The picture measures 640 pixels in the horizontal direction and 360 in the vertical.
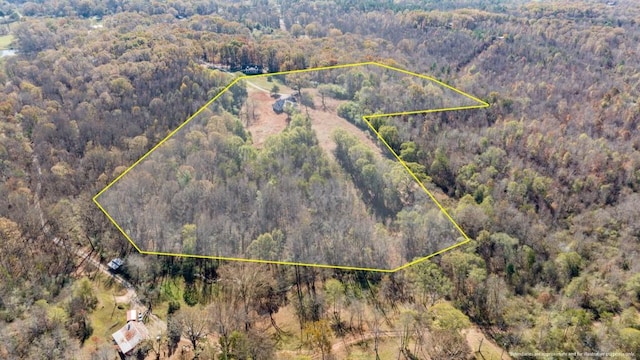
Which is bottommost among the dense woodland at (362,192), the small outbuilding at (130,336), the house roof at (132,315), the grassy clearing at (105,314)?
the grassy clearing at (105,314)

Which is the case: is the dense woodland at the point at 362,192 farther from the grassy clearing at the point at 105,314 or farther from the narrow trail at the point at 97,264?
the grassy clearing at the point at 105,314

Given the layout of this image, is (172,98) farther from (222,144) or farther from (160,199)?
(160,199)

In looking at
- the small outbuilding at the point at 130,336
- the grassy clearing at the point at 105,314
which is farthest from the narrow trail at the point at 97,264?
the small outbuilding at the point at 130,336

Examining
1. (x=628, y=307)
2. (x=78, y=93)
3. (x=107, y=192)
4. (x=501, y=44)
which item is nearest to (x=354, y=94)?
(x=107, y=192)

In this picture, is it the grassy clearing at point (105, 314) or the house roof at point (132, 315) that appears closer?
the grassy clearing at point (105, 314)

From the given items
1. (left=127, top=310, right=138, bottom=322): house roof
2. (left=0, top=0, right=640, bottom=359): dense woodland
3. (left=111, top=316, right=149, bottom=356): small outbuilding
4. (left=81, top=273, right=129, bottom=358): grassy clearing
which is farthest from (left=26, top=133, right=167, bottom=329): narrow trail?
(left=111, top=316, right=149, bottom=356): small outbuilding

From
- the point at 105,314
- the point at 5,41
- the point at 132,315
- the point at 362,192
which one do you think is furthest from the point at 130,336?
the point at 5,41

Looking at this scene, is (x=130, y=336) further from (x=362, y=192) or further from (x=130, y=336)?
(x=362, y=192)
